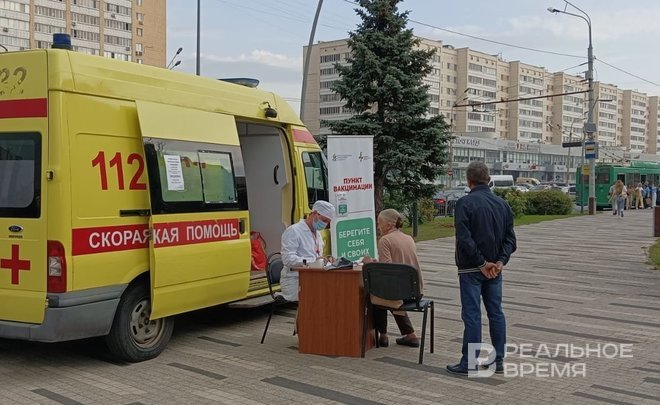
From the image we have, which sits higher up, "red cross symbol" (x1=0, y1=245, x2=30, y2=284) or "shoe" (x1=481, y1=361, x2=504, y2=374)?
"red cross symbol" (x1=0, y1=245, x2=30, y2=284)

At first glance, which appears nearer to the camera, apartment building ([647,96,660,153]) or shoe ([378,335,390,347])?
shoe ([378,335,390,347])

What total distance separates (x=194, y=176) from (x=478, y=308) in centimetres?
301

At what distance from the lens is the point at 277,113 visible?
8.55 metres

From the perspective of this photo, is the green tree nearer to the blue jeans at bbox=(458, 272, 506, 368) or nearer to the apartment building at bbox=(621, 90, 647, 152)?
the blue jeans at bbox=(458, 272, 506, 368)

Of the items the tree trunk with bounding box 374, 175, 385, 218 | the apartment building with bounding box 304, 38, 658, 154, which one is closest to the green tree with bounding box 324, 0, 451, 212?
the tree trunk with bounding box 374, 175, 385, 218

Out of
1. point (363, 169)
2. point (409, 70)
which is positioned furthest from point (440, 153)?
point (363, 169)

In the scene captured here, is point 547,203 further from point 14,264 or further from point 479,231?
point 14,264

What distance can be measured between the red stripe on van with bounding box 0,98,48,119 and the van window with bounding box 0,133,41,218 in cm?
16

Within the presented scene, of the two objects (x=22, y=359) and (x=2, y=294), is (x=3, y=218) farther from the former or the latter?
(x=22, y=359)

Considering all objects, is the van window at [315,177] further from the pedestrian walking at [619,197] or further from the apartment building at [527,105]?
the apartment building at [527,105]

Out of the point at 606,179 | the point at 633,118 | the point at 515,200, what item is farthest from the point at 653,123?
the point at 515,200

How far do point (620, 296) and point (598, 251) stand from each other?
21.7 ft

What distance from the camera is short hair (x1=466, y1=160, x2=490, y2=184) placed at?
6039 millimetres

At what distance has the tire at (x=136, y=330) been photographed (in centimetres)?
617
